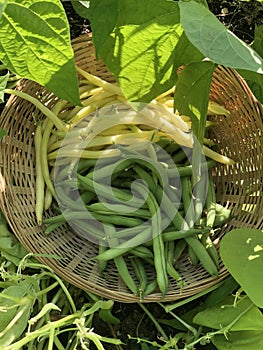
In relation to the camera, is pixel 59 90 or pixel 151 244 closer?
pixel 59 90

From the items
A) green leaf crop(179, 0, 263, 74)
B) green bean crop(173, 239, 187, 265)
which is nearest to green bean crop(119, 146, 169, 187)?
green bean crop(173, 239, 187, 265)

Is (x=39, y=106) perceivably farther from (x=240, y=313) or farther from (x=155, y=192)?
(x=240, y=313)

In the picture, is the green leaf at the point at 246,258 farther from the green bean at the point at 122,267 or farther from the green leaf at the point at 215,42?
the green leaf at the point at 215,42

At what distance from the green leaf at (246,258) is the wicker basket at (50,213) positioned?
73 millimetres

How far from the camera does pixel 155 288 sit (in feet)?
4.18

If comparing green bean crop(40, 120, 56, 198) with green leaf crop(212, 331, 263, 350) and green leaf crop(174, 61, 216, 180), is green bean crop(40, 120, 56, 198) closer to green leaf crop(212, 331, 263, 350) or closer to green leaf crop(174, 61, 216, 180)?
green leaf crop(174, 61, 216, 180)

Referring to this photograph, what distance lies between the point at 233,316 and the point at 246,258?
117mm

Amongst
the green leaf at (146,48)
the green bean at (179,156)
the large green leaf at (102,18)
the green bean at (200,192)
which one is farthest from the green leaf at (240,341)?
the large green leaf at (102,18)

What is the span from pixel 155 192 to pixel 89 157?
0.47 feet

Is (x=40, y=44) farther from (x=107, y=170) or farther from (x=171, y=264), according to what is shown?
(x=171, y=264)

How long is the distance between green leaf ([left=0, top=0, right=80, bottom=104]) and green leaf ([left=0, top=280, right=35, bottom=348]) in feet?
1.21

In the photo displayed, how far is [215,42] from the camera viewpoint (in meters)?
0.85

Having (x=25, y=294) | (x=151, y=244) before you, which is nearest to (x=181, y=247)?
(x=151, y=244)

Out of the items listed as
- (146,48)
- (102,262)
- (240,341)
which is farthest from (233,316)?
(146,48)
